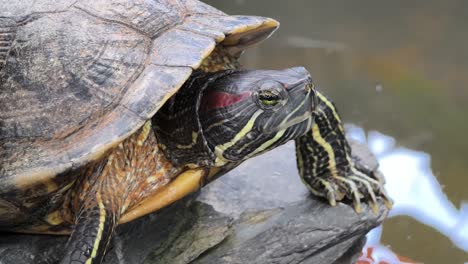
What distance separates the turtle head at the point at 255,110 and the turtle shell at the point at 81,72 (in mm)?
151

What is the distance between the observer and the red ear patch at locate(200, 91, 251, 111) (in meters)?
1.86

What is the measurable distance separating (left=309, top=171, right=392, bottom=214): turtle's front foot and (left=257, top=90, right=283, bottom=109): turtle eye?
62 centimetres

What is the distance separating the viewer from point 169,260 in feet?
7.01

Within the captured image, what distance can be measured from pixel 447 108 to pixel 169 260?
293cm

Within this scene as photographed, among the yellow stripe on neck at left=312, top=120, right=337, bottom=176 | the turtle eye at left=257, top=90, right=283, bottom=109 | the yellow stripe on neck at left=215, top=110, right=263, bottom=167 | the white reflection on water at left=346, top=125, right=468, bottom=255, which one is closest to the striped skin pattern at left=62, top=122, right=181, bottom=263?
the yellow stripe on neck at left=215, top=110, right=263, bottom=167

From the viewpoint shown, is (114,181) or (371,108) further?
(371,108)

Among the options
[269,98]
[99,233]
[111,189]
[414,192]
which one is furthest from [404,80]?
[99,233]

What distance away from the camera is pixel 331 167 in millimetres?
2373

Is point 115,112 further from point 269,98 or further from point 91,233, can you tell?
point 269,98

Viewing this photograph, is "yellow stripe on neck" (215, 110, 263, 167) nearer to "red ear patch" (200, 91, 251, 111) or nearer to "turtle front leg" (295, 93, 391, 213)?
"red ear patch" (200, 91, 251, 111)

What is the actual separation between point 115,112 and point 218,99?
1.10ft

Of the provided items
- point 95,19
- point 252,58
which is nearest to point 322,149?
point 95,19

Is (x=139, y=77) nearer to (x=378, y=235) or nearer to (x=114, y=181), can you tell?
(x=114, y=181)

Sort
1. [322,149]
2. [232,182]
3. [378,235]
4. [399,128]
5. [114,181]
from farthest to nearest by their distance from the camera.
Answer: [399,128], [378,235], [232,182], [322,149], [114,181]
